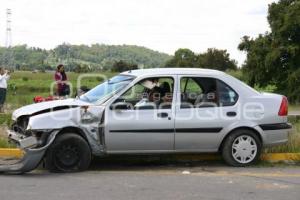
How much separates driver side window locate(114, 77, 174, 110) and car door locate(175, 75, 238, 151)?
19 centimetres

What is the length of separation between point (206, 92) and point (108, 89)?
63.2 inches

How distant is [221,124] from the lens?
8547 mm

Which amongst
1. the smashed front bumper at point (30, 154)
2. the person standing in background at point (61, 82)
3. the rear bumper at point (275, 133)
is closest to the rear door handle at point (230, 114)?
the rear bumper at point (275, 133)

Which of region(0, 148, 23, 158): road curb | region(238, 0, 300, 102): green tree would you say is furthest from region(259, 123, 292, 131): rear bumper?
region(238, 0, 300, 102): green tree

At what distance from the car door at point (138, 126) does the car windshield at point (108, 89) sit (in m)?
0.20

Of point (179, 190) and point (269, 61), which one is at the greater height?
point (269, 61)

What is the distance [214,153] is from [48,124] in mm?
2734

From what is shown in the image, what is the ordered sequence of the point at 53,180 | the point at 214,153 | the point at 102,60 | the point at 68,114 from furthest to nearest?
the point at 102,60, the point at 214,153, the point at 68,114, the point at 53,180

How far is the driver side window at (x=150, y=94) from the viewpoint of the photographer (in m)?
8.43

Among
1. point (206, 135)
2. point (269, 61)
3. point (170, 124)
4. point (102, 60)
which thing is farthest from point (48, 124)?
point (102, 60)

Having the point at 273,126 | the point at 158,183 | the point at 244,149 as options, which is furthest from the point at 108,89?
the point at 273,126

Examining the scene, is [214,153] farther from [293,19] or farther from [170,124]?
[293,19]

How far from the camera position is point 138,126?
8.23 meters

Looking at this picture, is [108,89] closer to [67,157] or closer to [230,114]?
[67,157]
